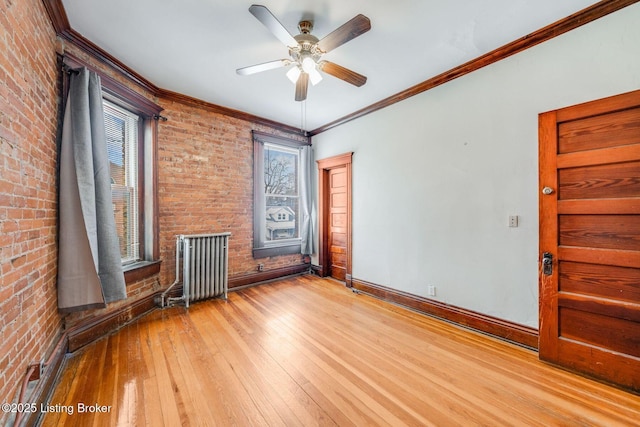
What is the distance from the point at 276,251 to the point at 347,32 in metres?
3.53

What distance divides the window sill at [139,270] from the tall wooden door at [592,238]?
4.09 metres

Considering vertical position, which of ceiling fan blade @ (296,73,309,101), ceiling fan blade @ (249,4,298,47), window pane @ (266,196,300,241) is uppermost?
ceiling fan blade @ (249,4,298,47)

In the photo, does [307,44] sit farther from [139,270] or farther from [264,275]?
[264,275]

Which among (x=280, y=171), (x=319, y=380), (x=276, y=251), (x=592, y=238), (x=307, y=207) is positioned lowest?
(x=319, y=380)

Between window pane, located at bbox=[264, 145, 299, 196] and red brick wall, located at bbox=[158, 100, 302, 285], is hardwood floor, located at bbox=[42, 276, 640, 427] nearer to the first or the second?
red brick wall, located at bbox=[158, 100, 302, 285]

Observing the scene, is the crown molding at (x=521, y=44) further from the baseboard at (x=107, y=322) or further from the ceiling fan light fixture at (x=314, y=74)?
the baseboard at (x=107, y=322)

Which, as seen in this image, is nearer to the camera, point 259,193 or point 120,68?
point 120,68

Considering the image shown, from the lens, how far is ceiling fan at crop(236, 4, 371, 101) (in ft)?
5.83

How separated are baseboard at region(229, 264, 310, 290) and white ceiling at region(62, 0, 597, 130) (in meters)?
Result: 2.83

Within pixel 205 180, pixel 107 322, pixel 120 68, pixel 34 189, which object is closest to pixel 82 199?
pixel 34 189

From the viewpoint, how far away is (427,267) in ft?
10.3

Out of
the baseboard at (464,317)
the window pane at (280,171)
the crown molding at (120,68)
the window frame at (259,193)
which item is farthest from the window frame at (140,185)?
the baseboard at (464,317)

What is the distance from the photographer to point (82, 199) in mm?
Result: 2168

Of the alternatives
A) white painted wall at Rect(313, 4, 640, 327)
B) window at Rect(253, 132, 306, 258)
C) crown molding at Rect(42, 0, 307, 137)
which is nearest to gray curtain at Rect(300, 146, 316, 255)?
window at Rect(253, 132, 306, 258)
